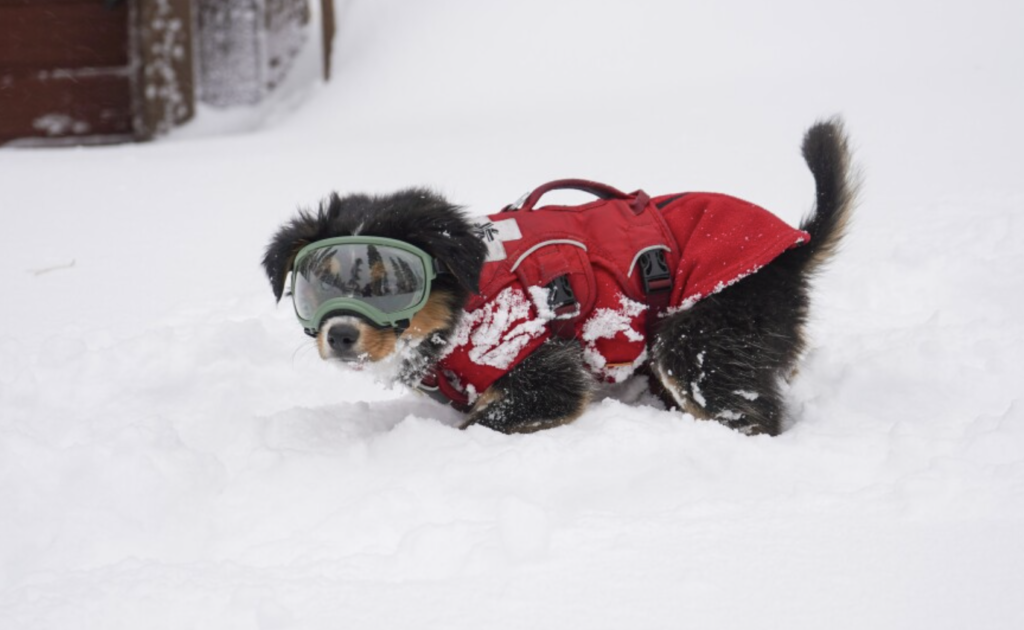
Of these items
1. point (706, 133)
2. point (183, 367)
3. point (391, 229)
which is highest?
point (391, 229)

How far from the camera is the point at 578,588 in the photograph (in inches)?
68.7

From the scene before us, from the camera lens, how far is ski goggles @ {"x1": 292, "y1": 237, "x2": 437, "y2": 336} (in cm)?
241

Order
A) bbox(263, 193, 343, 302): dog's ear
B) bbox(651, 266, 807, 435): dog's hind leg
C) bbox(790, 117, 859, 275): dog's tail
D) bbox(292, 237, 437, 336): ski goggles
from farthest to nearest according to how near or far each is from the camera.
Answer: bbox(790, 117, 859, 275): dog's tail
bbox(651, 266, 807, 435): dog's hind leg
bbox(263, 193, 343, 302): dog's ear
bbox(292, 237, 437, 336): ski goggles

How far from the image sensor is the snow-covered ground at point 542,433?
68.8 inches

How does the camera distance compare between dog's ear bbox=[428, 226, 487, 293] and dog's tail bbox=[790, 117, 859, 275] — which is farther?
dog's tail bbox=[790, 117, 859, 275]

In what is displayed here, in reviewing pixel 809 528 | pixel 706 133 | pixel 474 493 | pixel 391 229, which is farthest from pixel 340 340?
pixel 706 133

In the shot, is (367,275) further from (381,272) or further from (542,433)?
(542,433)

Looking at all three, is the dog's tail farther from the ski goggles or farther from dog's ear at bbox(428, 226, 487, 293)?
the ski goggles

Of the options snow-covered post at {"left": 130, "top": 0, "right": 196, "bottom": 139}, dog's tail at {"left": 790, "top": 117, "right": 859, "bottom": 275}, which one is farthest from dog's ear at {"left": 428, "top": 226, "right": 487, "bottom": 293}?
snow-covered post at {"left": 130, "top": 0, "right": 196, "bottom": 139}

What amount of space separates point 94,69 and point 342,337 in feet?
20.0

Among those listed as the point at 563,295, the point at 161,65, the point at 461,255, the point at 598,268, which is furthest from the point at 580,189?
the point at 161,65

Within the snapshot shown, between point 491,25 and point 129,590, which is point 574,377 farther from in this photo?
point 491,25

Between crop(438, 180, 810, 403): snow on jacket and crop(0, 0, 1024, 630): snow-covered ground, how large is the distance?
21 cm

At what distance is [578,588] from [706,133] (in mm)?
4268
